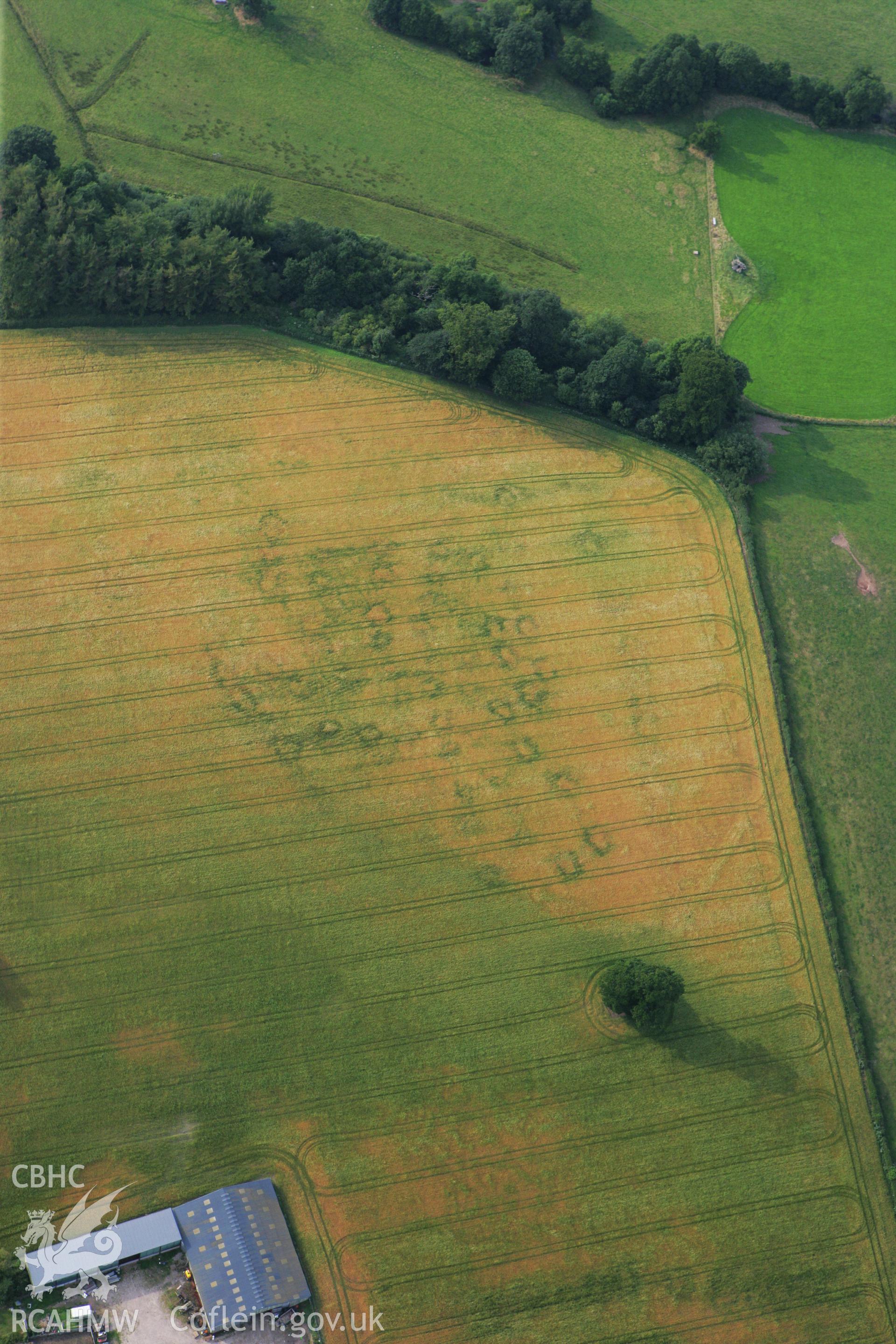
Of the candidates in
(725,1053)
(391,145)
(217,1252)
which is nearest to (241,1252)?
(217,1252)

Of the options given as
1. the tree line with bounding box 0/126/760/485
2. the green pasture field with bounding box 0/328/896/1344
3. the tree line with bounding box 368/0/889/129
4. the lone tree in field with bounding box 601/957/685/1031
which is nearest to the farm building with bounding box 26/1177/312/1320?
the green pasture field with bounding box 0/328/896/1344

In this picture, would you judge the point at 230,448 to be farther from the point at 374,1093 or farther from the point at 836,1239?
the point at 836,1239

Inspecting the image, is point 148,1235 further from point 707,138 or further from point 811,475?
point 707,138

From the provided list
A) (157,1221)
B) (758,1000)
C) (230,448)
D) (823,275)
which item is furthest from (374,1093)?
(823,275)

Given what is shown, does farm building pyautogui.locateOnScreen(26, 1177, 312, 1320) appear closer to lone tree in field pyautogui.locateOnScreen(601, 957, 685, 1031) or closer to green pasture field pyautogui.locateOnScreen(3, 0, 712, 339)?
lone tree in field pyautogui.locateOnScreen(601, 957, 685, 1031)

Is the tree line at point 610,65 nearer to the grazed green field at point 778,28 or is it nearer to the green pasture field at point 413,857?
the grazed green field at point 778,28
